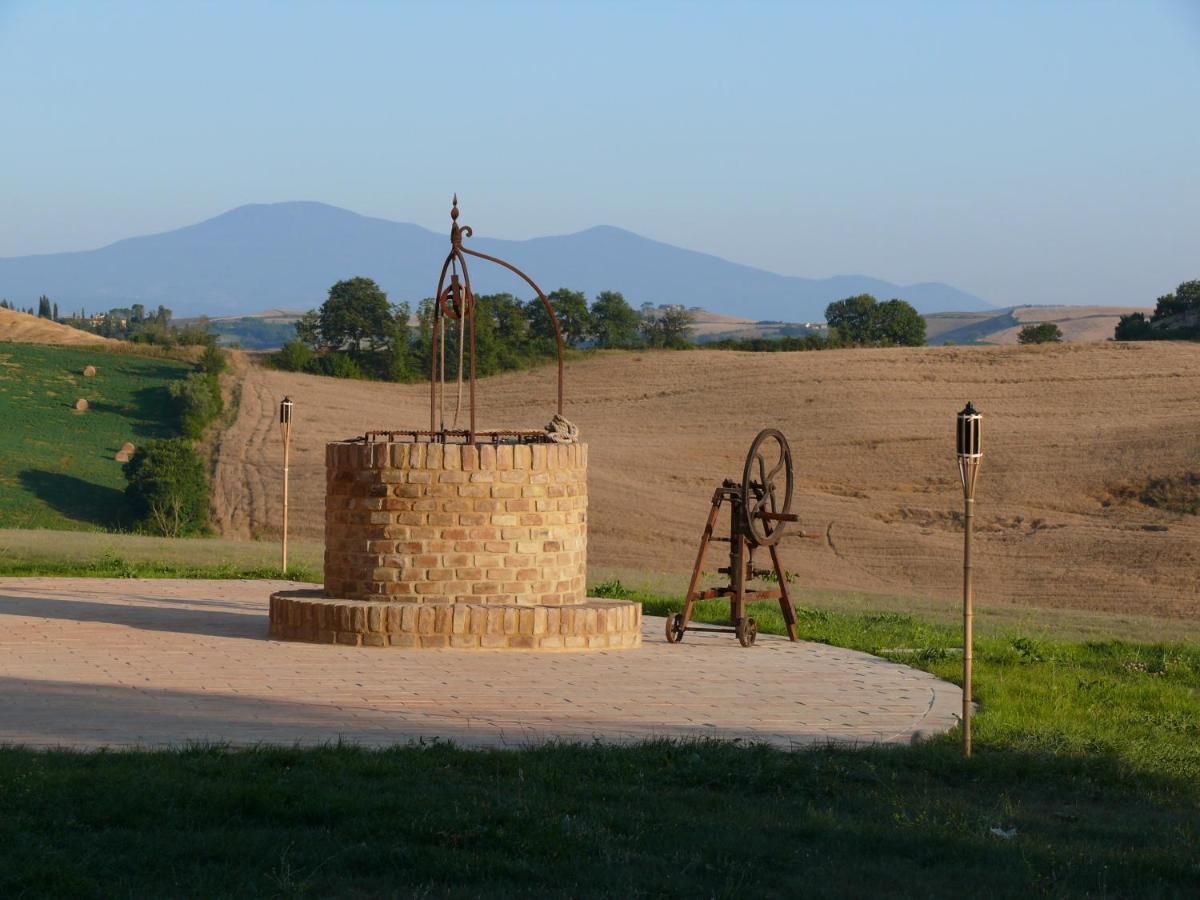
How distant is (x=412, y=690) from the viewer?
372 inches

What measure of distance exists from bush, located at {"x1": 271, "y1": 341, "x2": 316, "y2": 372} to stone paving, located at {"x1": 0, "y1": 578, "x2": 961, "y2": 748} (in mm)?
39823

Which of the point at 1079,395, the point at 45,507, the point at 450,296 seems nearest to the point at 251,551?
the point at 450,296

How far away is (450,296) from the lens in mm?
12789

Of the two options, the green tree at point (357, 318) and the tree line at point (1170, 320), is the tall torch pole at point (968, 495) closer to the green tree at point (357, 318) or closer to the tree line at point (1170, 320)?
the green tree at point (357, 318)

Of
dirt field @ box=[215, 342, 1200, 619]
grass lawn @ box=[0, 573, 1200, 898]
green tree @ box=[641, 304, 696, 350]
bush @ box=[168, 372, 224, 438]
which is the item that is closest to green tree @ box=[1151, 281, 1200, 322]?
dirt field @ box=[215, 342, 1200, 619]

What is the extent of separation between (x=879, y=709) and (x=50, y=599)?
8426 mm

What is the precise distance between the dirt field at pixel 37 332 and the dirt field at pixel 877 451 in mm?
12725

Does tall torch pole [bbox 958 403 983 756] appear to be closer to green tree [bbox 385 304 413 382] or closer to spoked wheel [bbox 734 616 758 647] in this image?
spoked wheel [bbox 734 616 758 647]

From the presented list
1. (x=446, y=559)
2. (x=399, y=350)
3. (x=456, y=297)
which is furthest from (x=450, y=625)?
(x=399, y=350)

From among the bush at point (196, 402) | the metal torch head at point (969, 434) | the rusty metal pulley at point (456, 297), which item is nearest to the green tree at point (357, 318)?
the bush at point (196, 402)

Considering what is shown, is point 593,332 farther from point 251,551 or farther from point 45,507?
point 251,551

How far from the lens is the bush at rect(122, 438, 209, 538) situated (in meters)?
28.5

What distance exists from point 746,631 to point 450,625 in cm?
245

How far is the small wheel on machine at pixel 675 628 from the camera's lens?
1225cm
